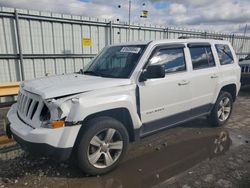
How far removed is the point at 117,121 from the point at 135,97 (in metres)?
0.47

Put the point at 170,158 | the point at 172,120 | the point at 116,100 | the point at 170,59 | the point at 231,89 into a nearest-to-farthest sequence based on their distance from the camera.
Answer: the point at 116,100
the point at 170,158
the point at 170,59
the point at 172,120
the point at 231,89

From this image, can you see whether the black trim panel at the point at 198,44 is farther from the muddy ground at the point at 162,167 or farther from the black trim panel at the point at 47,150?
the black trim panel at the point at 47,150

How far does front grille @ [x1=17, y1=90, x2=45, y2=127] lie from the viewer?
8.87 ft

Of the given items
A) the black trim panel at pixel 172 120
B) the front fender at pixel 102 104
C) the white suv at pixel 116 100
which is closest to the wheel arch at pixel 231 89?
the white suv at pixel 116 100

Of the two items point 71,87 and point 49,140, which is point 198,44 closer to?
point 71,87

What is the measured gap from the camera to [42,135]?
99.3 inches

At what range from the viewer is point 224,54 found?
497 cm

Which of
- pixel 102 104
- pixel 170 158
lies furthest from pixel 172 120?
pixel 102 104

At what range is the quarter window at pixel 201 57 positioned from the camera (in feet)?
13.8

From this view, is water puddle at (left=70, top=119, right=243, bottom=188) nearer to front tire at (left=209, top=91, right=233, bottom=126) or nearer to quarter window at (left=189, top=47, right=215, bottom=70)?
front tire at (left=209, top=91, right=233, bottom=126)

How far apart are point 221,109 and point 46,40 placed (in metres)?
6.24

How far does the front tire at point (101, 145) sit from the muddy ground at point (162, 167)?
0.18m

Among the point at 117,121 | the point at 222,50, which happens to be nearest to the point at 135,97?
the point at 117,121

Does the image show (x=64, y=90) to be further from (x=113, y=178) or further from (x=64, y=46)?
(x=64, y=46)
